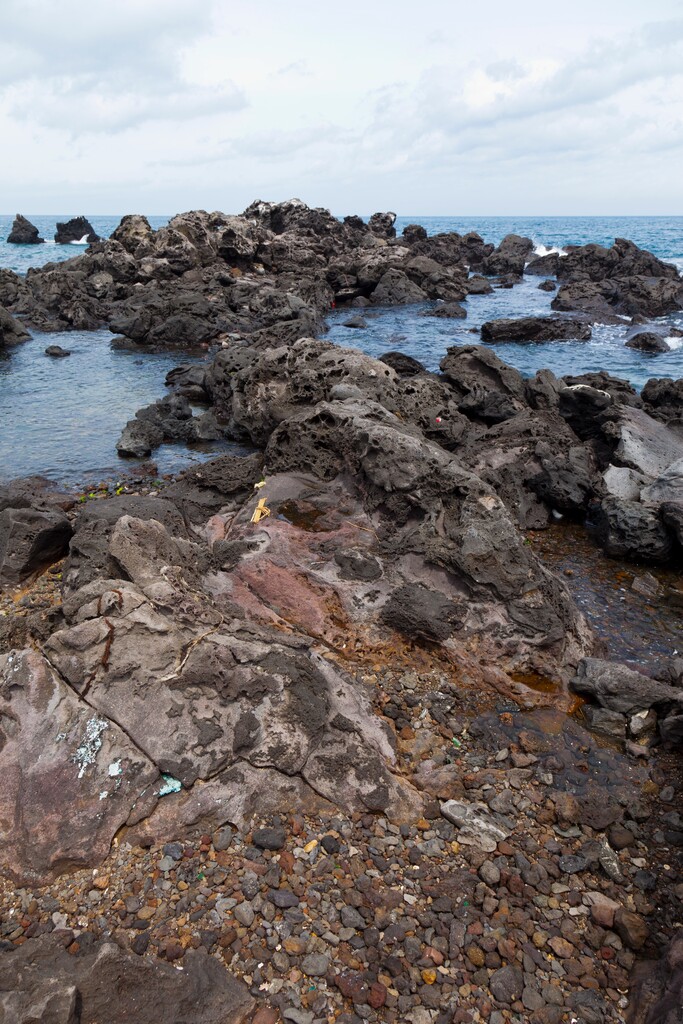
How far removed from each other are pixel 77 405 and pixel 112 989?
58.1 ft

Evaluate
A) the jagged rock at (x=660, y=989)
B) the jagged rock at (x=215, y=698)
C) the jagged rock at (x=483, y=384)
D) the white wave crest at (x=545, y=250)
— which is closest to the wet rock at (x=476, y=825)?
the jagged rock at (x=215, y=698)

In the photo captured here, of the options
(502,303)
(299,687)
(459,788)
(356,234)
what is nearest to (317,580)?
(299,687)

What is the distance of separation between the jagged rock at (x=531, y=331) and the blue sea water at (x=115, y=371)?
652 mm

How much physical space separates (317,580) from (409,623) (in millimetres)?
1168

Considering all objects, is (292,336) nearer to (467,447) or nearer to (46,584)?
(467,447)

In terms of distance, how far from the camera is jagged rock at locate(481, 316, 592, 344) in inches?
1128

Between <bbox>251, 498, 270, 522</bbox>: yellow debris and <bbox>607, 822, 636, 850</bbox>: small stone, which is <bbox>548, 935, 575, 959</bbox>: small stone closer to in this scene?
<bbox>607, 822, 636, 850</bbox>: small stone

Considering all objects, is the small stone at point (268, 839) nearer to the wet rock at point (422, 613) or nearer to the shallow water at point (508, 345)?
the wet rock at point (422, 613)

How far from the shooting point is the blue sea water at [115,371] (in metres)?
14.8

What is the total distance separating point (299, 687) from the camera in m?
5.75

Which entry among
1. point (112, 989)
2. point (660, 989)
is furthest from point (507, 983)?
point (112, 989)

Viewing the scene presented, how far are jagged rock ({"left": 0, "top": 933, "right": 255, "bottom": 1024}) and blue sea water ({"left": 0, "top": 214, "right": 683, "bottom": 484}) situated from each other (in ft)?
34.6

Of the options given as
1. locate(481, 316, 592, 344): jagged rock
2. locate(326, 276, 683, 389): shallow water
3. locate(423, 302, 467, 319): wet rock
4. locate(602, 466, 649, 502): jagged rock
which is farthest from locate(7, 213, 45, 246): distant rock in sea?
locate(602, 466, 649, 502): jagged rock

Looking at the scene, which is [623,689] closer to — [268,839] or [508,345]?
[268,839]
